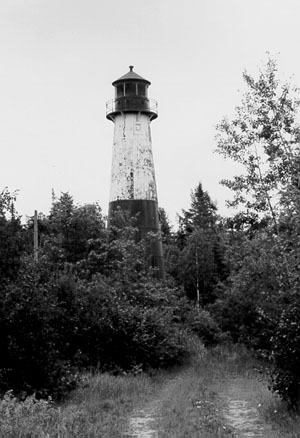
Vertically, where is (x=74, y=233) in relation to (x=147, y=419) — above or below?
above

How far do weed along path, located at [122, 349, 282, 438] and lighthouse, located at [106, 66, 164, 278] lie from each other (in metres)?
11.2

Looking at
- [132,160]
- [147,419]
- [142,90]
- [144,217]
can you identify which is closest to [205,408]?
[147,419]

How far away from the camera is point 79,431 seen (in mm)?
10180

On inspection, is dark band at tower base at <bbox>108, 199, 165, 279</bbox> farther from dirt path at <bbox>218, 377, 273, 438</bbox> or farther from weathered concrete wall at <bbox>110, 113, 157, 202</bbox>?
dirt path at <bbox>218, 377, 273, 438</bbox>

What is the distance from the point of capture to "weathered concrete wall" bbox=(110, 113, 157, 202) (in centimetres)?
3117

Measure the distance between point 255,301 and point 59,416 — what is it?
13807mm

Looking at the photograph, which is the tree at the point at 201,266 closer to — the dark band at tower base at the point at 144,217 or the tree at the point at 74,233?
the dark band at tower base at the point at 144,217

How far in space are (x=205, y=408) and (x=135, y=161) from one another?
1956 cm

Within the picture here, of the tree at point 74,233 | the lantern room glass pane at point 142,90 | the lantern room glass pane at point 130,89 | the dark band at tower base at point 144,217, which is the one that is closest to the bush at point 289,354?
the tree at point 74,233

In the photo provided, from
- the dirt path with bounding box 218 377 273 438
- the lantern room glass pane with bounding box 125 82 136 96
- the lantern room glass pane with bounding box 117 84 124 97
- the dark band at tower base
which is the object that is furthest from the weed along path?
the lantern room glass pane with bounding box 117 84 124 97

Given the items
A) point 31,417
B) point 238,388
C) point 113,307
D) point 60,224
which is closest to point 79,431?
point 31,417

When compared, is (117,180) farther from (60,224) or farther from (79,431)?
(79,431)

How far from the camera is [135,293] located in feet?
78.3

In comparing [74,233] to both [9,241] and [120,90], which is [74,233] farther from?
[9,241]
